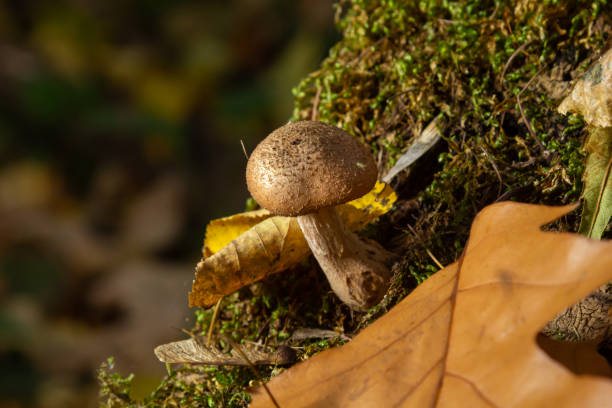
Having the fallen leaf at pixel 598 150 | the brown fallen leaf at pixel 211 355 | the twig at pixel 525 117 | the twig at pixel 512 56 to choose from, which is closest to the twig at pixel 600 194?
the fallen leaf at pixel 598 150

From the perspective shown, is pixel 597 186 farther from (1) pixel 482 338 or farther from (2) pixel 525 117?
(1) pixel 482 338

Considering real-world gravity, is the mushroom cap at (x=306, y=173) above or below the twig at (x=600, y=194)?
above

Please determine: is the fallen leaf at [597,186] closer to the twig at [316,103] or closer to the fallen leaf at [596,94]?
the fallen leaf at [596,94]

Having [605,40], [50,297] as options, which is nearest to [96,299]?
[50,297]

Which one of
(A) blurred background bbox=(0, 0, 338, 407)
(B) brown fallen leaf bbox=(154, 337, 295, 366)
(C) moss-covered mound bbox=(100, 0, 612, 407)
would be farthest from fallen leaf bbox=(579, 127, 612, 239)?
(A) blurred background bbox=(0, 0, 338, 407)

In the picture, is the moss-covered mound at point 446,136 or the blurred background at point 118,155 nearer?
the moss-covered mound at point 446,136

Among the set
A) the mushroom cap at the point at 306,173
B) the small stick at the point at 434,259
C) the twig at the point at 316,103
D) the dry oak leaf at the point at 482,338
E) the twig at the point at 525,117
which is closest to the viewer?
the dry oak leaf at the point at 482,338

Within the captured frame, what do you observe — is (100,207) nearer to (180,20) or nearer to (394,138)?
(180,20)

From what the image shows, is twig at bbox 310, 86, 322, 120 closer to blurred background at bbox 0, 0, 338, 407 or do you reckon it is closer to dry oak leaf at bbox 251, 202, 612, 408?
dry oak leaf at bbox 251, 202, 612, 408
